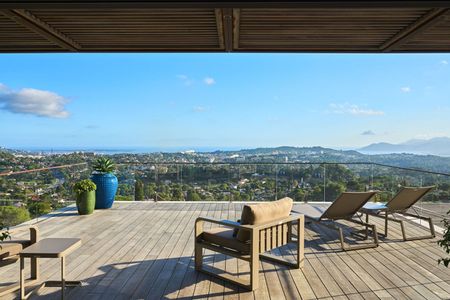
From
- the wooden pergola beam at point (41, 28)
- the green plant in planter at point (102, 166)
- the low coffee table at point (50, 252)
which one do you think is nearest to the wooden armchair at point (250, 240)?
the low coffee table at point (50, 252)

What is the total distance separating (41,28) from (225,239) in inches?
106

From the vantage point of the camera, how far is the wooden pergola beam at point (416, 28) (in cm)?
264

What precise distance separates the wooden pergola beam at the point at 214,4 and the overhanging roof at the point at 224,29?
1.2 inches

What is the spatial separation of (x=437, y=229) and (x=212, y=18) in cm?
567

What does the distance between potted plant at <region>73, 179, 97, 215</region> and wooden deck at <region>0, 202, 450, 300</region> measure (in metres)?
1.15

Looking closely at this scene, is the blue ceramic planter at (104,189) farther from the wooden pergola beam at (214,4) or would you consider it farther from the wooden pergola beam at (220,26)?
the wooden pergola beam at (214,4)

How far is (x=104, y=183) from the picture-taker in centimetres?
821

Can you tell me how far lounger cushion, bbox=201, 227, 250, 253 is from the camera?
3734mm

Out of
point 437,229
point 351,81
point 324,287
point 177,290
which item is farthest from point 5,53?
point 351,81

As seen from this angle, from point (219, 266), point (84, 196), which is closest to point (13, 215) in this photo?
point (84, 196)

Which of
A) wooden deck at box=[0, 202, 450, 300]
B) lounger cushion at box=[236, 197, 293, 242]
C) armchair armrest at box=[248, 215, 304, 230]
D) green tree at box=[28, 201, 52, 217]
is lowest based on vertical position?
wooden deck at box=[0, 202, 450, 300]

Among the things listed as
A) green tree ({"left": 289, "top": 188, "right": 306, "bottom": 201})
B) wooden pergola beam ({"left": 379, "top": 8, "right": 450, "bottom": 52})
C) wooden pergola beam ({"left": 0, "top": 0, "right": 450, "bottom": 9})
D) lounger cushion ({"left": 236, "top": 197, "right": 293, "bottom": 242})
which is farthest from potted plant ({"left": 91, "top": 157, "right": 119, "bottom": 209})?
wooden pergola beam ({"left": 379, "top": 8, "right": 450, "bottom": 52})

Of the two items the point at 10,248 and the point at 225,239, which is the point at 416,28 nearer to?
the point at 225,239

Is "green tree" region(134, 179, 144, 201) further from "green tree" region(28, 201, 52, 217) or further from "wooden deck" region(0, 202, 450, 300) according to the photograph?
"wooden deck" region(0, 202, 450, 300)
